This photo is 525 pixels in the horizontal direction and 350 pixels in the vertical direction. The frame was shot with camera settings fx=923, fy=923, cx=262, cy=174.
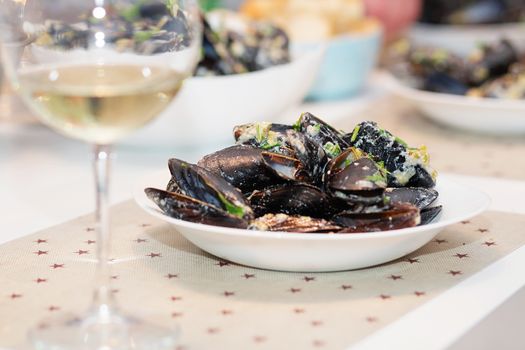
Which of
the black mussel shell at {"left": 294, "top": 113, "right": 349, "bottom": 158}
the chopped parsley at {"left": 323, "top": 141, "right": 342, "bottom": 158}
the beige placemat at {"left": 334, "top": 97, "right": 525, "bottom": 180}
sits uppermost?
the black mussel shell at {"left": 294, "top": 113, "right": 349, "bottom": 158}

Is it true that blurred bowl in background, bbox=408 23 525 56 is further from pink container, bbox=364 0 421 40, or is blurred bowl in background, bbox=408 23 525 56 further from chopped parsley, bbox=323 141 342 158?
chopped parsley, bbox=323 141 342 158

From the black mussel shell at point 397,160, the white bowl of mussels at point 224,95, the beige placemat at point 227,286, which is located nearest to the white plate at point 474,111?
the white bowl of mussels at point 224,95

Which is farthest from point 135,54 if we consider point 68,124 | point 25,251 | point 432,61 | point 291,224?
point 432,61

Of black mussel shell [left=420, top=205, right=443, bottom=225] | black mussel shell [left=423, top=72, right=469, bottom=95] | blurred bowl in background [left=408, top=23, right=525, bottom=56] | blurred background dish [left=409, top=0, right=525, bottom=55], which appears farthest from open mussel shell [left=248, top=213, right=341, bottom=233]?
blurred background dish [left=409, top=0, right=525, bottom=55]

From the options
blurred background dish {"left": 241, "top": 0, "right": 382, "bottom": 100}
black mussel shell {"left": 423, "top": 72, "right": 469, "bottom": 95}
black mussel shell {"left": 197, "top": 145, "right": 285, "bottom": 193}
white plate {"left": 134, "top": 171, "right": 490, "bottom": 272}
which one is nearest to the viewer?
white plate {"left": 134, "top": 171, "right": 490, "bottom": 272}

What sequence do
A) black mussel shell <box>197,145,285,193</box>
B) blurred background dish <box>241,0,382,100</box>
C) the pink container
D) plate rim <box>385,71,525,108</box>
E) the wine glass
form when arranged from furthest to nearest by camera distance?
the pink container → blurred background dish <box>241,0,382,100</box> → plate rim <box>385,71,525,108</box> → black mussel shell <box>197,145,285,193</box> → the wine glass

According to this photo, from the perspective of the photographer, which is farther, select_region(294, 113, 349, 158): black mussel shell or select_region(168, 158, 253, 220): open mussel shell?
select_region(294, 113, 349, 158): black mussel shell

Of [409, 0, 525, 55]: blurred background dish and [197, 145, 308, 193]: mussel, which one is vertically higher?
[409, 0, 525, 55]: blurred background dish

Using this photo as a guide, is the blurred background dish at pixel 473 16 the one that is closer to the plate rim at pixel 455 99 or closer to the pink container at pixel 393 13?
the pink container at pixel 393 13
